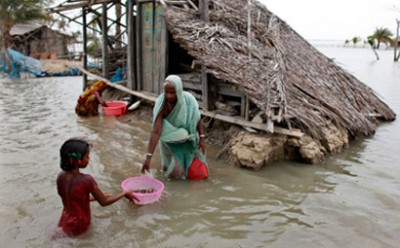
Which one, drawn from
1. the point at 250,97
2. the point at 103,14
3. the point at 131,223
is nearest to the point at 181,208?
the point at 131,223

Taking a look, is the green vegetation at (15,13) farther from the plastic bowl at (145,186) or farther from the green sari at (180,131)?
the plastic bowl at (145,186)

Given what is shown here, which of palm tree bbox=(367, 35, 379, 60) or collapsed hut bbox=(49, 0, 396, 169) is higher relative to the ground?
palm tree bbox=(367, 35, 379, 60)

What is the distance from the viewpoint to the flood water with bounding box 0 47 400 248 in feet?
11.3

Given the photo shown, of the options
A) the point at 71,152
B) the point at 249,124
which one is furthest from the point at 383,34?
the point at 71,152

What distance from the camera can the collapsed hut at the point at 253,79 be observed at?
5.37 metres

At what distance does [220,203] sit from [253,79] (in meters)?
2.32

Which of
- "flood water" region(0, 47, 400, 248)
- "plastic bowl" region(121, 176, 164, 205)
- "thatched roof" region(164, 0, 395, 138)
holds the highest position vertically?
"thatched roof" region(164, 0, 395, 138)

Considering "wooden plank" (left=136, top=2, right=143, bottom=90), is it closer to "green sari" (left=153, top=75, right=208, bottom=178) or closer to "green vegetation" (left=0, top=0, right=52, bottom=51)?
"green sari" (left=153, top=75, right=208, bottom=178)

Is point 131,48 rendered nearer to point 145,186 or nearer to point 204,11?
point 204,11

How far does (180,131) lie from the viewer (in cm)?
438

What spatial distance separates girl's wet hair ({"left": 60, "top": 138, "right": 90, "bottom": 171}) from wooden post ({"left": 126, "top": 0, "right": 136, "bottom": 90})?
5818mm

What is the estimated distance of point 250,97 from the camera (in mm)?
5320

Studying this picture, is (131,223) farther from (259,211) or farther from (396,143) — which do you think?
(396,143)

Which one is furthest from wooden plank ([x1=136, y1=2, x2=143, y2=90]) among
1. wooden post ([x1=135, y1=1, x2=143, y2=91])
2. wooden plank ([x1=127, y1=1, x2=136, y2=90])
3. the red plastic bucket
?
the red plastic bucket
